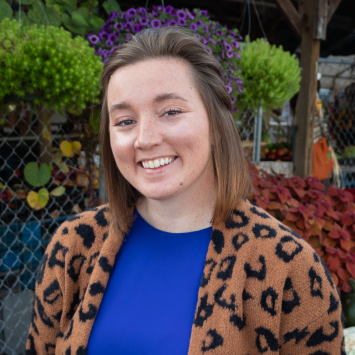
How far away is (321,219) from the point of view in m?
2.02

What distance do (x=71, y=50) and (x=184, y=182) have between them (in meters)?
0.88

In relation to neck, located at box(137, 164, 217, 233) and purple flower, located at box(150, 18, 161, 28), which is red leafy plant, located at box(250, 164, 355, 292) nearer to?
neck, located at box(137, 164, 217, 233)

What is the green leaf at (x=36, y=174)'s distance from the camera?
1797 mm

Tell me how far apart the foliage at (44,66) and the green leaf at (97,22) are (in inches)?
18.6

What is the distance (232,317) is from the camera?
0.89m

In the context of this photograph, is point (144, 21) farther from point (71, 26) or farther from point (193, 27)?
point (71, 26)

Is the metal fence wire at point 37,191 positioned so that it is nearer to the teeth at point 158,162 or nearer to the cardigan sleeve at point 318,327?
the teeth at point 158,162

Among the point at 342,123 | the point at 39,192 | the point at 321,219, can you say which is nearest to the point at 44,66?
the point at 39,192

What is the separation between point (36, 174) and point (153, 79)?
120 cm

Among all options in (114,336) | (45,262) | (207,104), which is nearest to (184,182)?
(207,104)

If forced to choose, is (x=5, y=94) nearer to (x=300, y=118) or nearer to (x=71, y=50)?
(x=71, y=50)

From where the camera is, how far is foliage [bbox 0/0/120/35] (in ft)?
5.29

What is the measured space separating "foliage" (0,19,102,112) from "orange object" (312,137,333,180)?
3.00 meters

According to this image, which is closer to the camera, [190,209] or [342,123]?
[190,209]
